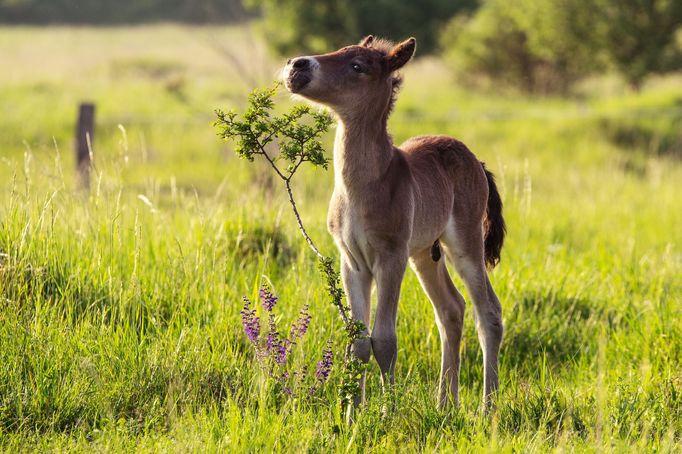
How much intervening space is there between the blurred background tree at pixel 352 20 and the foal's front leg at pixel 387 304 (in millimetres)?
16331

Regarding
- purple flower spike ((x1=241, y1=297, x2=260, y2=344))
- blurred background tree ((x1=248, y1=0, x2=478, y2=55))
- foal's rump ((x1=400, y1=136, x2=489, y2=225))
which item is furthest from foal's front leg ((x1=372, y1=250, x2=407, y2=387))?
blurred background tree ((x1=248, y1=0, x2=478, y2=55))

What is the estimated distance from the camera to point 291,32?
829 inches

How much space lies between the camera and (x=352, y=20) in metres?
20.1

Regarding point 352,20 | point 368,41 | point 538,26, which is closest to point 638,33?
point 538,26

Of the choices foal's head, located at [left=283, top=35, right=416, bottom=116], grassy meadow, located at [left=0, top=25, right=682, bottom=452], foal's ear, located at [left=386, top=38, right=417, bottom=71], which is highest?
foal's ear, located at [left=386, top=38, right=417, bottom=71]

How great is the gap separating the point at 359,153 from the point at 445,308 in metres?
1.23

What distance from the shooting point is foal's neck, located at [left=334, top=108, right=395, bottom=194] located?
4191 millimetres

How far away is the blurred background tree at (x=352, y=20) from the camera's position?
20141 mm

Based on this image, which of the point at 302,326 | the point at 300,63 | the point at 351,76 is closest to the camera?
the point at 300,63

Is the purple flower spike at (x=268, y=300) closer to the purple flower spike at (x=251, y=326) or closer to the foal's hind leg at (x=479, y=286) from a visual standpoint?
the purple flower spike at (x=251, y=326)

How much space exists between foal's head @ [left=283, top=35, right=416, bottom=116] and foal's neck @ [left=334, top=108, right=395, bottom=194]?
0.06 metres

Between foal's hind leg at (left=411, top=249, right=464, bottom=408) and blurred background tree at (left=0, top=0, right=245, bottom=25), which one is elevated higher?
blurred background tree at (left=0, top=0, right=245, bottom=25)

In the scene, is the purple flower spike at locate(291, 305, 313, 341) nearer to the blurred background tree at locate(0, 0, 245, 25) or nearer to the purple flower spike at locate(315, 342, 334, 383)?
the purple flower spike at locate(315, 342, 334, 383)

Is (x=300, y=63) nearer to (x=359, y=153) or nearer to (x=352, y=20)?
(x=359, y=153)
